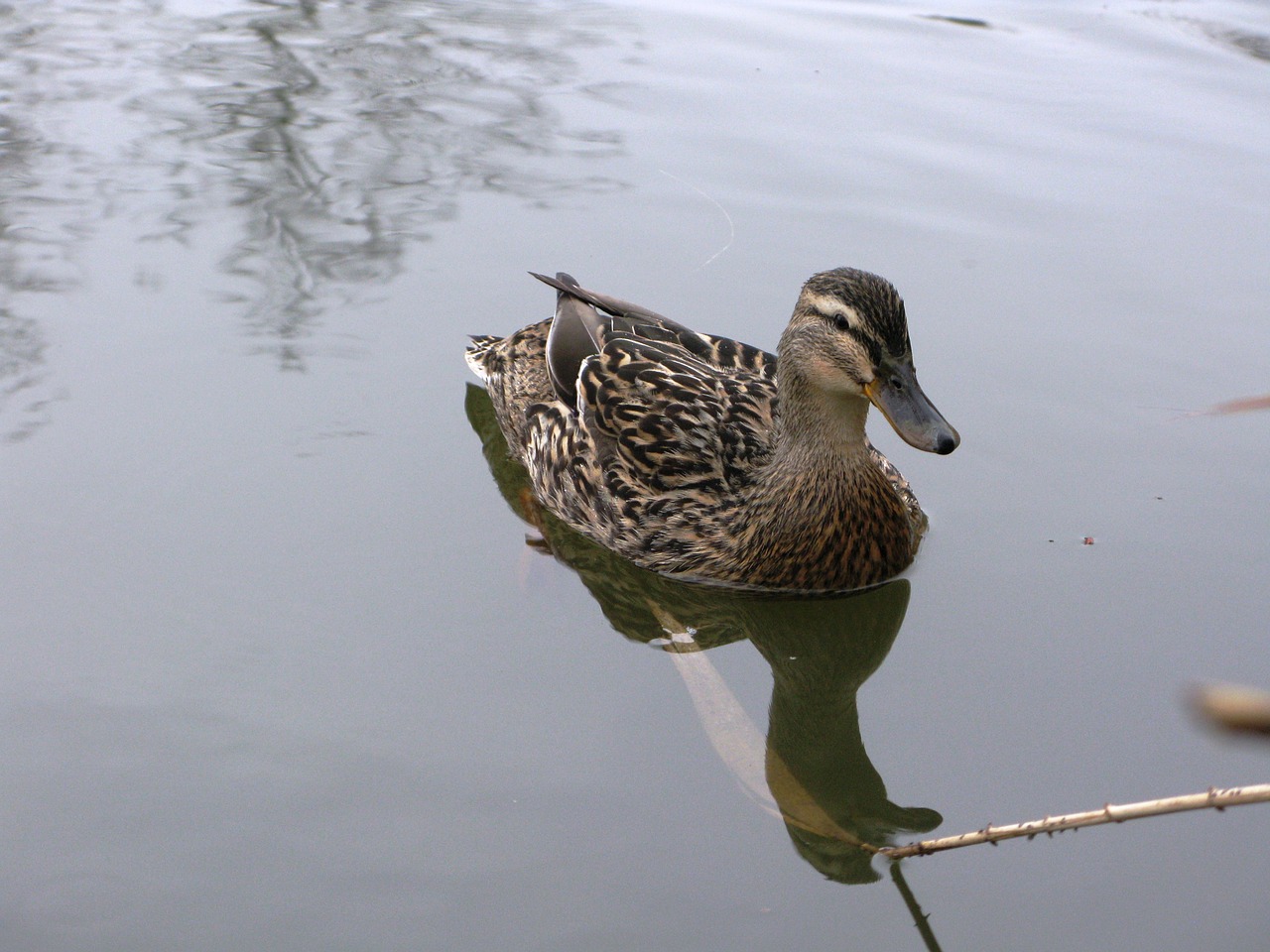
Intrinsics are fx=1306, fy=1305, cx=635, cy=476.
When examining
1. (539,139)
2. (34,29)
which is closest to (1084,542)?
(539,139)

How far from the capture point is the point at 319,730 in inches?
142

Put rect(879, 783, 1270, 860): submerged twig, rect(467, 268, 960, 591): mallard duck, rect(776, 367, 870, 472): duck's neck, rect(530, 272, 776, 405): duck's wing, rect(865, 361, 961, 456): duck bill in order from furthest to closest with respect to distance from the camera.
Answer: rect(530, 272, 776, 405): duck's wing, rect(776, 367, 870, 472): duck's neck, rect(467, 268, 960, 591): mallard duck, rect(865, 361, 961, 456): duck bill, rect(879, 783, 1270, 860): submerged twig

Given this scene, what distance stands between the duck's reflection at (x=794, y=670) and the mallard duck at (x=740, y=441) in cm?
9

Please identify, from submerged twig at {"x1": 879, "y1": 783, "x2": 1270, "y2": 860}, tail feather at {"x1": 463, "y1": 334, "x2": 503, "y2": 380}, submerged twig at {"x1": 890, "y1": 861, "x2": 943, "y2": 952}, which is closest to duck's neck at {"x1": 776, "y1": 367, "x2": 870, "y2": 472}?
tail feather at {"x1": 463, "y1": 334, "x2": 503, "y2": 380}

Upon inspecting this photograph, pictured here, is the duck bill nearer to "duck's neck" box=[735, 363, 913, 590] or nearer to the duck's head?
the duck's head

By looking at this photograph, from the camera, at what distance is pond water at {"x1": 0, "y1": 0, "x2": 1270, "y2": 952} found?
3.17 m

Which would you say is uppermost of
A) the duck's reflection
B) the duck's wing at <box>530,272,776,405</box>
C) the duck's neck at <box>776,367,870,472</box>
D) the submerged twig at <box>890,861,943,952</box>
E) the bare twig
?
the bare twig

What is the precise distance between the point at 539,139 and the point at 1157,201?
3.39 meters

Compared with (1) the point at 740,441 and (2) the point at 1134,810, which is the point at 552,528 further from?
(2) the point at 1134,810

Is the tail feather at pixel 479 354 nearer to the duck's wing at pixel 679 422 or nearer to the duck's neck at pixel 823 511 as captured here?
the duck's wing at pixel 679 422

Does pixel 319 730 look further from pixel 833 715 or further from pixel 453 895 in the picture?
pixel 833 715

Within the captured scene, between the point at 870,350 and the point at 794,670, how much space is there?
3.42 ft

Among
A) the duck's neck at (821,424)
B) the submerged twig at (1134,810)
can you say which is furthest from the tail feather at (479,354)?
the submerged twig at (1134,810)

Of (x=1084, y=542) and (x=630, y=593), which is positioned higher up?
(x=1084, y=542)
